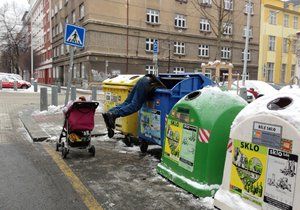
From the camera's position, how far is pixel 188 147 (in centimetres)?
515

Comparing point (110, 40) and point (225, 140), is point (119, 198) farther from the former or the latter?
point (110, 40)

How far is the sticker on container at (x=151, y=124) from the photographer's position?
270 inches

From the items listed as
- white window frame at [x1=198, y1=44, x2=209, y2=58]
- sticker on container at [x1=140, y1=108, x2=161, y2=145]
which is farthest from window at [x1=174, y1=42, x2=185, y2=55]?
sticker on container at [x1=140, y1=108, x2=161, y2=145]

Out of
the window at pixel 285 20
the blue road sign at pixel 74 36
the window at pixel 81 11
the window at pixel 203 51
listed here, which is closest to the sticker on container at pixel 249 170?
the blue road sign at pixel 74 36

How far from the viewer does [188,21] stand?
1636 inches

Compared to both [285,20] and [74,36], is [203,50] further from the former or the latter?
[74,36]

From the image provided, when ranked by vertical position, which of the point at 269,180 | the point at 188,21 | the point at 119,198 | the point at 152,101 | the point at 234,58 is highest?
the point at 188,21

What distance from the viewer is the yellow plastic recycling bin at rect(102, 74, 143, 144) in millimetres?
7984

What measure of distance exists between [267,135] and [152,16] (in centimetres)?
3644

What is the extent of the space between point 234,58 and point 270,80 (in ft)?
20.6

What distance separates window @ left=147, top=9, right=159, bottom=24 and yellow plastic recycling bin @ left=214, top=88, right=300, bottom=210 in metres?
35.5

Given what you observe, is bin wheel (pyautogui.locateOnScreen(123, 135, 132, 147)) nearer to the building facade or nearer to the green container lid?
the green container lid

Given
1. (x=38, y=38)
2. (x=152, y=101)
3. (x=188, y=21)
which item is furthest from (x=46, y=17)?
(x=152, y=101)

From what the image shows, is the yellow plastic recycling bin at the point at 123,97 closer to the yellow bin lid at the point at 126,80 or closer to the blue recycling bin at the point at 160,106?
the yellow bin lid at the point at 126,80
